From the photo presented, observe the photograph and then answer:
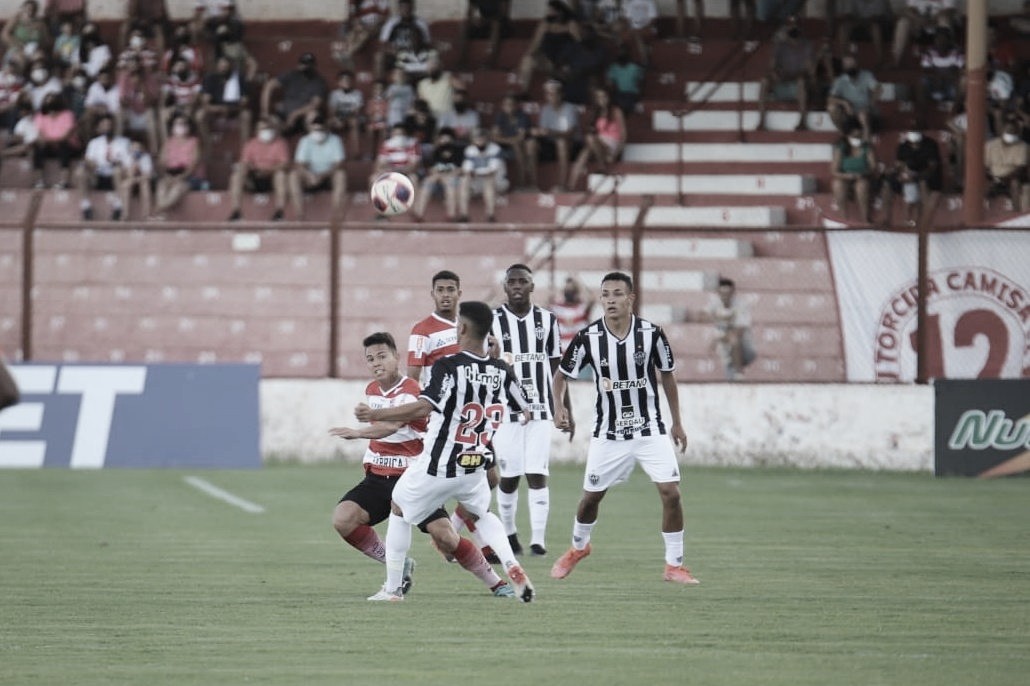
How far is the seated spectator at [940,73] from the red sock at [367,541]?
61.6 ft

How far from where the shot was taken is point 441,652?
8758 mm

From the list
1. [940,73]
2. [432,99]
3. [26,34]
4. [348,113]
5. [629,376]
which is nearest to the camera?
[629,376]

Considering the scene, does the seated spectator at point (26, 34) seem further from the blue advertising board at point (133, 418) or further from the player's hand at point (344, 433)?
the player's hand at point (344, 433)

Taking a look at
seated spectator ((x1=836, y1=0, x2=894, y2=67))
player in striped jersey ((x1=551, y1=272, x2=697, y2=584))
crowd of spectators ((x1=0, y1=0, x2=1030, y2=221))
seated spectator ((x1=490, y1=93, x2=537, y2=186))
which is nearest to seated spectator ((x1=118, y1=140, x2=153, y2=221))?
crowd of spectators ((x1=0, y1=0, x2=1030, y2=221))

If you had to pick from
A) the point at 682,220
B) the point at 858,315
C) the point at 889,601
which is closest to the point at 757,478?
the point at 858,315

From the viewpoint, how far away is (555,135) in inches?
1091

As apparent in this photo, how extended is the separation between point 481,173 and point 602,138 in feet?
7.30

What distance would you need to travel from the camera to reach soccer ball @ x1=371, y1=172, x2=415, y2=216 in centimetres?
1744

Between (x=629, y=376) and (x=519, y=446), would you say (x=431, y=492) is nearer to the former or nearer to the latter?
(x=629, y=376)

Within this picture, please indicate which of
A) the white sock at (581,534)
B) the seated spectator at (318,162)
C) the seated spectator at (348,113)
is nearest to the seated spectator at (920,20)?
the seated spectator at (348,113)

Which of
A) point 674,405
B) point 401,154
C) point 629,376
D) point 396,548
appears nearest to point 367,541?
point 396,548

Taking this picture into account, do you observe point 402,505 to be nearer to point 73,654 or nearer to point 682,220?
point 73,654

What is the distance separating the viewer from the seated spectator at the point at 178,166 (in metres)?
27.6

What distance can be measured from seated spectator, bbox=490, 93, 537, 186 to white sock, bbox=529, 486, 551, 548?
1458cm
